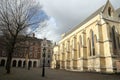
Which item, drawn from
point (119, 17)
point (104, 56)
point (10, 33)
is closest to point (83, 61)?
point (104, 56)

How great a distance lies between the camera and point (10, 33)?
20875mm

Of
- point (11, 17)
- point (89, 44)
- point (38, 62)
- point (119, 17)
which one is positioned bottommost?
point (38, 62)

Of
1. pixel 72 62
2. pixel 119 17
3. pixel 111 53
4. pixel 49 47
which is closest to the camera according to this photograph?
pixel 111 53

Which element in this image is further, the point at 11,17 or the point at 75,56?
the point at 75,56

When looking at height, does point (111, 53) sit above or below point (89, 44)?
below

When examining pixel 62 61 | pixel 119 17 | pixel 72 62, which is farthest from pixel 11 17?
pixel 62 61

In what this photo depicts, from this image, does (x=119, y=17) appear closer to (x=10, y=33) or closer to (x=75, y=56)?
(x=75, y=56)

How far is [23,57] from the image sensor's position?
6378cm

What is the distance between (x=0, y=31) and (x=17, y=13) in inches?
151

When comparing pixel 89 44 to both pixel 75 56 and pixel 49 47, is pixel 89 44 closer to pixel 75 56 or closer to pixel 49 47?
pixel 75 56

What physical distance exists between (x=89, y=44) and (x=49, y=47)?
4686 centimetres

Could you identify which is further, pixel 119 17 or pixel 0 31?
pixel 119 17

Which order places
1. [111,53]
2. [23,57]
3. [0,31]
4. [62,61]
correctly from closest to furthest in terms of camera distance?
[0,31] < [111,53] < [62,61] < [23,57]

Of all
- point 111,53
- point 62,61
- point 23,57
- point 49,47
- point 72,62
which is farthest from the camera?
point 49,47
